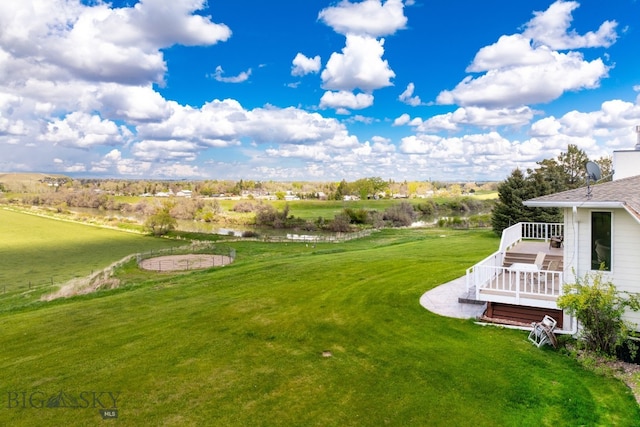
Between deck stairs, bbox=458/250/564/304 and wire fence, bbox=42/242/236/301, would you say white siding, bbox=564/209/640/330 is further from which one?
wire fence, bbox=42/242/236/301

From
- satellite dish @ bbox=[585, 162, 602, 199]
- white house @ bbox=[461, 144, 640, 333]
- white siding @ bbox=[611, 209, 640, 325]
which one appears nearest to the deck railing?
white house @ bbox=[461, 144, 640, 333]

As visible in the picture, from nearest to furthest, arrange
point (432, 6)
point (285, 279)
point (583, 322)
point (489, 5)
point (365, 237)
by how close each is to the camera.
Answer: point (583, 322)
point (285, 279)
point (489, 5)
point (432, 6)
point (365, 237)

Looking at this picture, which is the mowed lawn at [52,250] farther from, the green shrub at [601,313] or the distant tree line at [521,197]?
the distant tree line at [521,197]

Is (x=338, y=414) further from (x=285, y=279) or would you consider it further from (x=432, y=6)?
(x=432, y=6)

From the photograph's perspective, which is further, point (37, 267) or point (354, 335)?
point (37, 267)

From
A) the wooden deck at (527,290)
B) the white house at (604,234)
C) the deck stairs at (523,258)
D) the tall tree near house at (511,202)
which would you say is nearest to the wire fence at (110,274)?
the wooden deck at (527,290)

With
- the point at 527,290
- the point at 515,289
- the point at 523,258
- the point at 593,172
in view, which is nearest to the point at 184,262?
the point at 523,258

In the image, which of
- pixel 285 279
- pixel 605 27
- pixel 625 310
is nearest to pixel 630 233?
pixel 625 310
